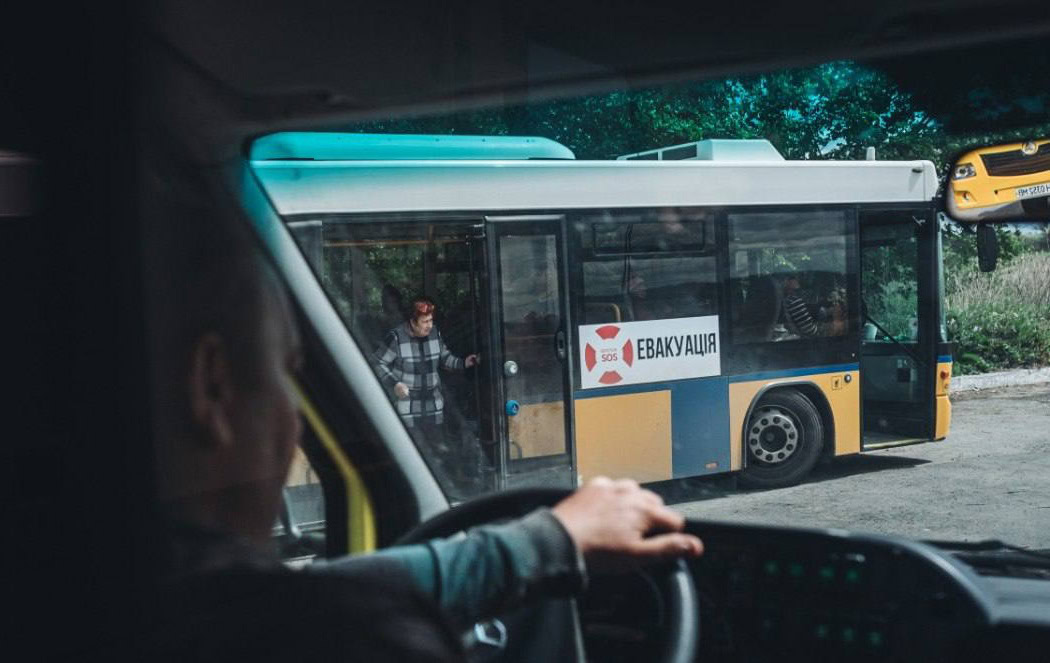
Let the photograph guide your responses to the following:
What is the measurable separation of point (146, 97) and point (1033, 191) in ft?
5.22

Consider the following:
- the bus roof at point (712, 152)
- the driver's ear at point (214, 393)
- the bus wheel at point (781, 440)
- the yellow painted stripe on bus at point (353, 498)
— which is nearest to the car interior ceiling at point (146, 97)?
the driver's ear at point (214, 393)

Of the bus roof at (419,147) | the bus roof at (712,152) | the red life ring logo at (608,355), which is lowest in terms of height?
the red life ring logo at (608,355)

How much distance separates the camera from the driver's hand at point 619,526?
1.25 meters

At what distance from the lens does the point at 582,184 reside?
6.30m

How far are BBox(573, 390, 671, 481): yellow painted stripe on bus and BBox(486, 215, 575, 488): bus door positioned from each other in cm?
11

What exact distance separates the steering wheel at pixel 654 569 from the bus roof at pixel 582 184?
3868mm

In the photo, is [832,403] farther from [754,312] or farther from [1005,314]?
[754,312]

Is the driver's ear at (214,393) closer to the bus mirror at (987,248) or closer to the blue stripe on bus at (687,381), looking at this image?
the bus mirror at (987,248)

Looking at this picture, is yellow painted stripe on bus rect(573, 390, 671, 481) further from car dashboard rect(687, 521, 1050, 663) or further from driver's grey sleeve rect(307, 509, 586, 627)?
driver's grey sleeve rect(307, 509, 586, 627)

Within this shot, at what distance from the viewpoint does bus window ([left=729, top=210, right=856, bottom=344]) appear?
4.89 m

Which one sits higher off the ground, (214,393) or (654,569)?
(214,393)

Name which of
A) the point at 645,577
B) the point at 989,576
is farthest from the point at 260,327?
the point at 989,576

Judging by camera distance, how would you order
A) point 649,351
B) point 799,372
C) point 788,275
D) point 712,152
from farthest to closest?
point 788,275
point 799,372
point 712,152
point 649,351

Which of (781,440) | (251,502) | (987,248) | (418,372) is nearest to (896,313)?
(781,440)
